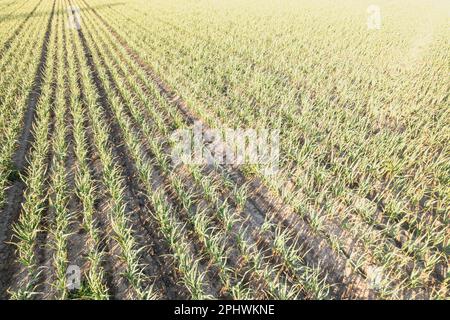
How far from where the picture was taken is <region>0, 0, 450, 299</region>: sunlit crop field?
397 cm

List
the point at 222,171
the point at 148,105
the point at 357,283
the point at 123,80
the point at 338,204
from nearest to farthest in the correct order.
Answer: the point at 357,283, the point at 338,204, the point at 222,171, the point at 148,105, the point at 123,80

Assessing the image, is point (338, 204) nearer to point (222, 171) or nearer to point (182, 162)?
point (222, 171)

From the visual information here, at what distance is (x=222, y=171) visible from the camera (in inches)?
219

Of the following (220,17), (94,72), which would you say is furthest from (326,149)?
(220,17)

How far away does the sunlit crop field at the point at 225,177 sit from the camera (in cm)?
397

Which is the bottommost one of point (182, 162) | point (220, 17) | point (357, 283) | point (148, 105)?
point (357, 283)

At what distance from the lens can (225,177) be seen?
5.59 m

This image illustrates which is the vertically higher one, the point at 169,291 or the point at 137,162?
Result: the point at 137,162

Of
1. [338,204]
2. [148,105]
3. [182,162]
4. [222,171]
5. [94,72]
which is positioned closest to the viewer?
[338,204]

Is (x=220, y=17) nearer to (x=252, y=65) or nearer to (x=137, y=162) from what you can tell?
(x=252, y=65)

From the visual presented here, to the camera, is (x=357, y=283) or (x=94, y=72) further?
(x=94, y=72)

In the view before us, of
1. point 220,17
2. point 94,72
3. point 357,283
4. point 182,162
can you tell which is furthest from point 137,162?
point 220,17
